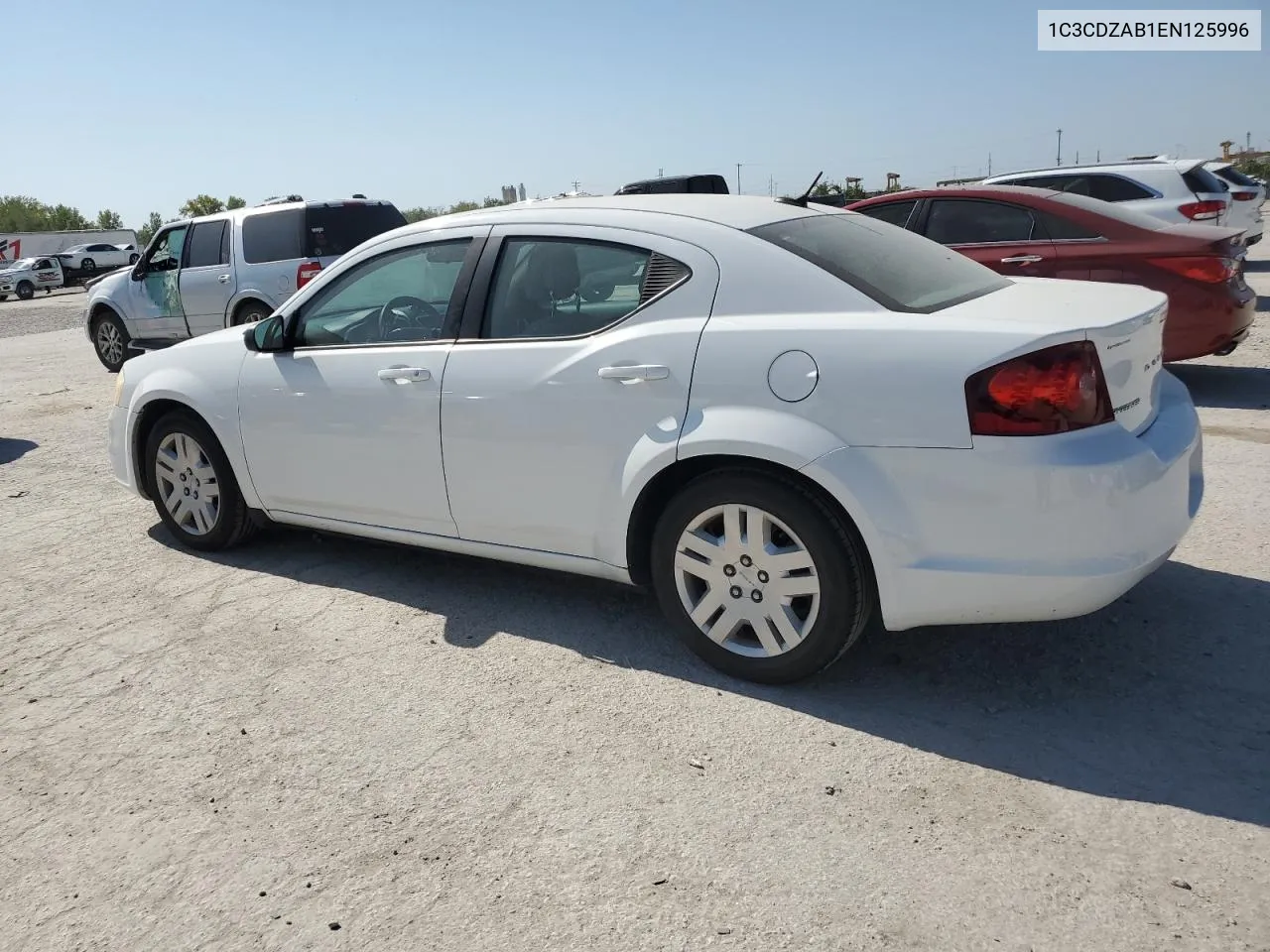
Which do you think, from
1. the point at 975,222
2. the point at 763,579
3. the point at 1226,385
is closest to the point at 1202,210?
the point at 1226,385

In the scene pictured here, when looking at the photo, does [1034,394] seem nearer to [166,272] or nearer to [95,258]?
[166,272]

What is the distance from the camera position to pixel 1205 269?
23.4ft

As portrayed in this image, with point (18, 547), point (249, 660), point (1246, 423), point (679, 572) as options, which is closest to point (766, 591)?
point (679, 572)

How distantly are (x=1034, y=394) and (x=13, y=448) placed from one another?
817 cm

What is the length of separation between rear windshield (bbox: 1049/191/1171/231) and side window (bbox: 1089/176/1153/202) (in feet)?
15.7

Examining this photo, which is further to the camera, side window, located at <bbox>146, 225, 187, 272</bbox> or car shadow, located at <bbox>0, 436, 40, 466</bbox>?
side window, located at <bbox>146, 225, 187, 272</bbox>

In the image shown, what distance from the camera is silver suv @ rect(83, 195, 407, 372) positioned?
36.6 feet

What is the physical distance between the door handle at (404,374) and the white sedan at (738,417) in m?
0.02

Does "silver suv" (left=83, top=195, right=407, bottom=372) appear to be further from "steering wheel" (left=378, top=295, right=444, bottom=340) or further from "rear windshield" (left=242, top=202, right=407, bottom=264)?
"steering wheel" (left=378, top=295, right=444, bottom=340)

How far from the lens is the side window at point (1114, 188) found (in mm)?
11992

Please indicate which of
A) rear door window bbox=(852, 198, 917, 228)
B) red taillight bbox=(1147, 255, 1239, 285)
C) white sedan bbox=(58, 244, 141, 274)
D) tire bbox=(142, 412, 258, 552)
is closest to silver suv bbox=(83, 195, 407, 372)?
rear door window bbox=(852, 198, 917, 228)

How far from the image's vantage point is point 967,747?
314 cm

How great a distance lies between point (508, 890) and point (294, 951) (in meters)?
0.52

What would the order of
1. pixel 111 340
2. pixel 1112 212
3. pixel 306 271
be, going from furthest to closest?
pixel 111 340, pixel 306 271, pixel 1112 212
